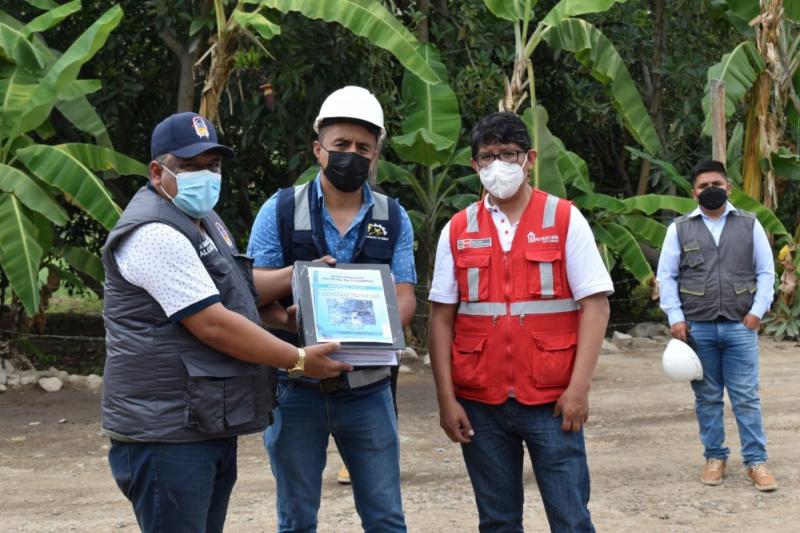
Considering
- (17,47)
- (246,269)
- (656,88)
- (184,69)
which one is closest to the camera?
(246,269)

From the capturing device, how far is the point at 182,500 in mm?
3324

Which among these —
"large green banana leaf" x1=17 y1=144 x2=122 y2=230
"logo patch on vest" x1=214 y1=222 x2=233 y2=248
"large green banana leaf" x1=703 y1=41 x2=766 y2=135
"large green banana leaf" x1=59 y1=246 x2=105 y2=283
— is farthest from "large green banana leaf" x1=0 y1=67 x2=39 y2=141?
"large green banana leaf" x1=703 y1=41 x2=766 y2=135

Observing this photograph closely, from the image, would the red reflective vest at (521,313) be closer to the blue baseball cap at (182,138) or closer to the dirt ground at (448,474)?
the blue baseball cap at (182,138)

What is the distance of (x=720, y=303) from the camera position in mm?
6492

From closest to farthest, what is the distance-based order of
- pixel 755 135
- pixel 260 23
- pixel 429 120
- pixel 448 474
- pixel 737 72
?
pixel 448 474 → pixel 260 23 → pixel 429 120 → pixel 737 72 → pixel 755 135

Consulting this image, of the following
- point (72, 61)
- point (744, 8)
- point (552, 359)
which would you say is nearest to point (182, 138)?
point (552, 359)

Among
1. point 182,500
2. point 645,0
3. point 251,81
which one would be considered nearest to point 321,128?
point 182,500

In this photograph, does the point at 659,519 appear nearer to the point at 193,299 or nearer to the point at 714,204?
the point at 714,204

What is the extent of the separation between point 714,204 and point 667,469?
175 centimetres

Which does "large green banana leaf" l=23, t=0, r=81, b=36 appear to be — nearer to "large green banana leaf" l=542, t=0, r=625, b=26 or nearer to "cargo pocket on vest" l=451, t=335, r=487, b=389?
"large green banana leaf" l=542, t=0, r=625, b=26

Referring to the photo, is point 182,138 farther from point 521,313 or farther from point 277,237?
point 521,313

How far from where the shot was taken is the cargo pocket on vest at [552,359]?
393 centimetres

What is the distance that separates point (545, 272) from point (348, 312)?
756 millimetres

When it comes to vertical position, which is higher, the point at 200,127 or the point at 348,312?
the point at 200,127
